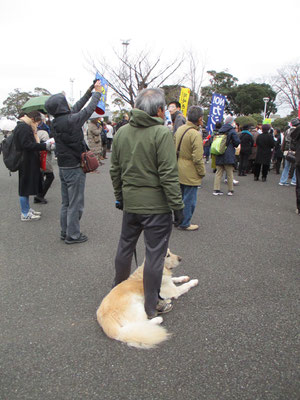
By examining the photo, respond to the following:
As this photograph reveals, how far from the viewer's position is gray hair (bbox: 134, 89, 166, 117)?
2205 millimetres

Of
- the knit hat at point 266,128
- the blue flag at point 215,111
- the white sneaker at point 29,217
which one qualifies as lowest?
the white sneaker at point 29,217

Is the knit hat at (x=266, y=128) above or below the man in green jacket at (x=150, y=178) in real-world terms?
above

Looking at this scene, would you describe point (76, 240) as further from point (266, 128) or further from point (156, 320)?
point (266, 128)

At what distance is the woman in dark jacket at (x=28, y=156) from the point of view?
471cm

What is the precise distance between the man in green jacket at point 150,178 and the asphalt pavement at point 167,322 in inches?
20.0

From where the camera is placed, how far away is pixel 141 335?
2.13m

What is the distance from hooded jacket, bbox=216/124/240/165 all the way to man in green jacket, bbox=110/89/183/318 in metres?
4.93

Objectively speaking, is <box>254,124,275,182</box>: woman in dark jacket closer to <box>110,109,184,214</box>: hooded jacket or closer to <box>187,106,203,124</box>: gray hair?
<box>187,106,203,124</box>: gray hair

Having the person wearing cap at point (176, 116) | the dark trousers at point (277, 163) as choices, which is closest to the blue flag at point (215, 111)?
the dark trousers at point (277, 163)

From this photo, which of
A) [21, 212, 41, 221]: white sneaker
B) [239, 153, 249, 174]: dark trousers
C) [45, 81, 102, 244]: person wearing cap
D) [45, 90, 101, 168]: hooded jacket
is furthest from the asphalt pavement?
[239, 153, 249, 174]: dark trousers

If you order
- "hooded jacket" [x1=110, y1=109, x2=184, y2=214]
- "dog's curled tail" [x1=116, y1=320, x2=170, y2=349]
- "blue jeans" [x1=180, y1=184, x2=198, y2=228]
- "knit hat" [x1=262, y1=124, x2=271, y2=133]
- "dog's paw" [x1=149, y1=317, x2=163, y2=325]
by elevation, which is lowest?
"dog's paw" [x1=149, y1=317, x2=163, y2=325]

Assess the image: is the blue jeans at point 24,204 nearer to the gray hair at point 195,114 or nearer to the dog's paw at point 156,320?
the gray hair at point 195,114

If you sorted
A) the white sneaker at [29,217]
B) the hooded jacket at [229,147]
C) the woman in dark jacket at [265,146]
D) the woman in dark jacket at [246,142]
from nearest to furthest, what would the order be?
the white sneaker at [29,217]
the hooded jacket at [229,147]
the woman in dark jacket at [265,146]
the woman in dark jacket at [246,142]

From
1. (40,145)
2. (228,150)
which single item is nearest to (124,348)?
(40,145)
